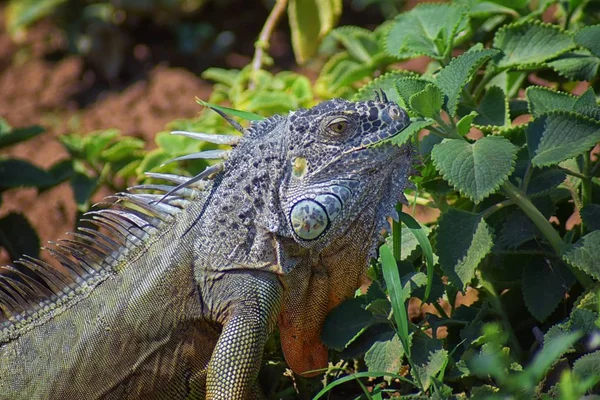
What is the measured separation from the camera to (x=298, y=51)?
256 inches

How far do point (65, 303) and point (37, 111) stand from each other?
4.65 m

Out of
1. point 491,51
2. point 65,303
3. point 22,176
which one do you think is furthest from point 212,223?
point 22,176

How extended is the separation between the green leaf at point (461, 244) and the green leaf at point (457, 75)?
0.46 m

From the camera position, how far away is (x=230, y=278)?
360 centimetres

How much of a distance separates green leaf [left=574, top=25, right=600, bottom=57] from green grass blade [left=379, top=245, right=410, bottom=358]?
1513mm

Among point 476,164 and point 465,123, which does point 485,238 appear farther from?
point 465,123

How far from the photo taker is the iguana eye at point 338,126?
141 inches

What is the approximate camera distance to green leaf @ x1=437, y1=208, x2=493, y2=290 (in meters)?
3.37

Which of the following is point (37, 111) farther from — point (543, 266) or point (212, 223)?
point (543, 266)

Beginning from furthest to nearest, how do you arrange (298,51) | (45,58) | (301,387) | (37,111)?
(45,58)
(37,111)
(298,51)
(301,387)

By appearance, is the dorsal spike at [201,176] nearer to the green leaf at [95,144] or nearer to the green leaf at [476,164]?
the green leaf at [476,164]

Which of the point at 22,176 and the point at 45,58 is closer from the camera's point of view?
the point at 22,176

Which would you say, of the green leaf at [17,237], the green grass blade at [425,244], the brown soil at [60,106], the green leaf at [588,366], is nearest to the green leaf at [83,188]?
the green leaf at [17,237]

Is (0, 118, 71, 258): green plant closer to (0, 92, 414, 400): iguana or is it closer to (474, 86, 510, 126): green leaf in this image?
(0, 92, 414, 400): iguana
